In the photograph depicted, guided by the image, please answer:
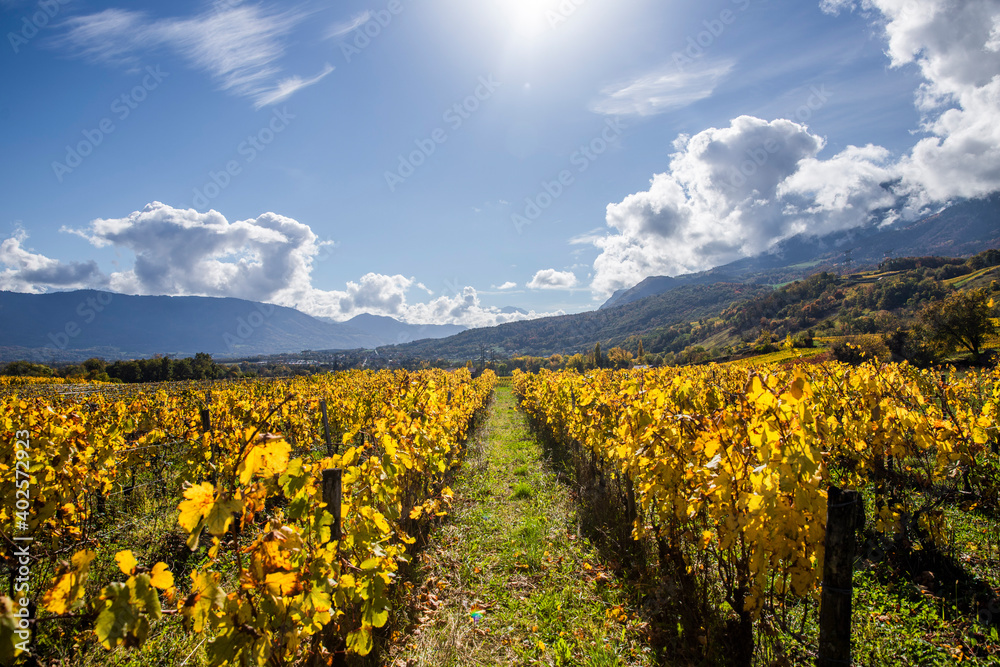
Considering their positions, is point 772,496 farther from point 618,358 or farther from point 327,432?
point 618,358

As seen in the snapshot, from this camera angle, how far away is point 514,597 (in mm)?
4816

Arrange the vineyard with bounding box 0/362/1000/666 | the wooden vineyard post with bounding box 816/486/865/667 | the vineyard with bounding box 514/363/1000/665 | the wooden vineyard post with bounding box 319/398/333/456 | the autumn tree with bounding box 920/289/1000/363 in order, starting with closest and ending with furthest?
1. the vineyard with bounding box 0/362/1000/666
2. the wooden vineyard post with bounding box 816/486/865/667
3. the vineyard with bounding box 514/363/1000/665
4. the wooden vineyard post with bounding box 319/398/333/456
5. the autumn tree with bounding box 920/289/1000/363

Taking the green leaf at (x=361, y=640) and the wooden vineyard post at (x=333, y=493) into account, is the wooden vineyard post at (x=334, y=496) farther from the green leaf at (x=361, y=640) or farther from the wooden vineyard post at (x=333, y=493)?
the green leaf at (x=361, y=640)

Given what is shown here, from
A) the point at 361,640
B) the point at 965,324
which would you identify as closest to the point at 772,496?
the point at 361,640

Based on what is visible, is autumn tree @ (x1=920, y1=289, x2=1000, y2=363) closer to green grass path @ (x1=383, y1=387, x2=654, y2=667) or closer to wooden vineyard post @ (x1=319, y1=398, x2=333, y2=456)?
green grass path @ (x1=383, y1=387, x2=654, y2=667)

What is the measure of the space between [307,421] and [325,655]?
7.22m

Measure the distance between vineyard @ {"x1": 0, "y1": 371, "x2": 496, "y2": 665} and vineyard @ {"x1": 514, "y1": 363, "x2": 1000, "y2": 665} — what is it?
2.40 meters

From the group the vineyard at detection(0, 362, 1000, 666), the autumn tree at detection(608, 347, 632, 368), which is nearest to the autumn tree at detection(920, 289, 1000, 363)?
the vineyard at detection(0, 362, 1000, 666)

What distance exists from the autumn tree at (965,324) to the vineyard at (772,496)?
33.4m

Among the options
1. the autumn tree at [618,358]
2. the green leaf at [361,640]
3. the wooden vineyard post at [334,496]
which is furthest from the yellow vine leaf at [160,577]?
the autumn tree at [618,358]

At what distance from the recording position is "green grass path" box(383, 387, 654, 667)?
387cm

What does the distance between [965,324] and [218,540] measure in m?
44.1

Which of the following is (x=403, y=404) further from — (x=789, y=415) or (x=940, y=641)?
(x=940, y=641)

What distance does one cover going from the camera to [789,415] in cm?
275
